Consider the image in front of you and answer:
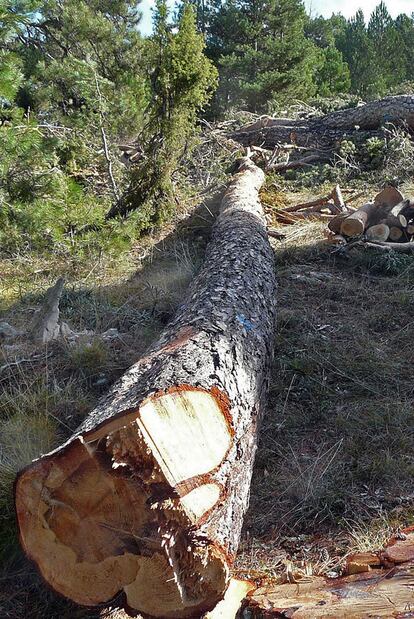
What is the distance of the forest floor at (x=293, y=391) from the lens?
2447 mm

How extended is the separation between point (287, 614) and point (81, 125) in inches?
255

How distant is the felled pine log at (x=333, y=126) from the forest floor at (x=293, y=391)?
17.0ft

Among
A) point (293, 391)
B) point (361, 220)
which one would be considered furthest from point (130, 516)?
point (361, 220)

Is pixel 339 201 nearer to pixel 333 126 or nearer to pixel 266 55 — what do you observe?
pixel 333 126

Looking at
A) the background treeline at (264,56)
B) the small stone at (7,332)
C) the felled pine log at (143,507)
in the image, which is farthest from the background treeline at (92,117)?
the background treeline at (264,56)

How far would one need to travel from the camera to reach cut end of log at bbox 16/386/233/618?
1.82 m

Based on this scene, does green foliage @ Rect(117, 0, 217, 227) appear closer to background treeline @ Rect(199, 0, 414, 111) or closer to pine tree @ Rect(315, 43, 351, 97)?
background treeline @ Rect(199, 0, 414, 111)

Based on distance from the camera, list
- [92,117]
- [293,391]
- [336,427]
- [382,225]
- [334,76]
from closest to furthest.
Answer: [336,427]
[293,391]
[382,225]
[92,117]
[334,76]

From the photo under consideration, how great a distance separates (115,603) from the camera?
74.1 inches

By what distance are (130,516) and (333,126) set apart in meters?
10.1

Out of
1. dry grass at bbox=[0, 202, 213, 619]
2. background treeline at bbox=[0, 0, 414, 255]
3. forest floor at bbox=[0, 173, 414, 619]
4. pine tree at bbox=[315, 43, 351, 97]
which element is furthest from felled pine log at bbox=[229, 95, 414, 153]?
pine tree at bbox=[315, 43, 351, 97]

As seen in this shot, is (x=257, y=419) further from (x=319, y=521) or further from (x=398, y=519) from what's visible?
(x=398, y=519)

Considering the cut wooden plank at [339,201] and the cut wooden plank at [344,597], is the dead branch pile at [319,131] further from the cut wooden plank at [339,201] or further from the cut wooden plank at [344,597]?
the cut wooden plank at [344,597]

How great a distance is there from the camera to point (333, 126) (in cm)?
1069
